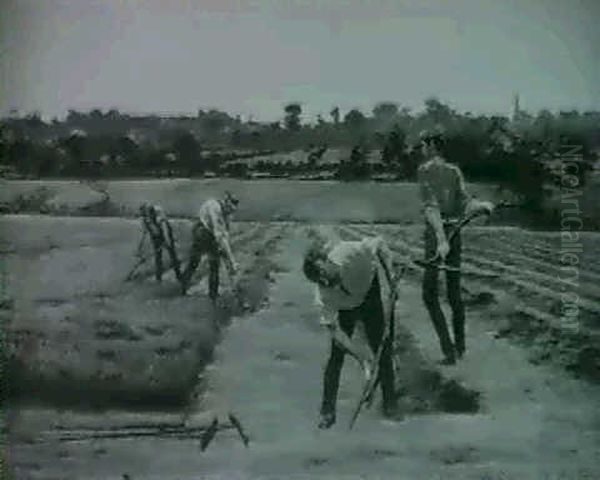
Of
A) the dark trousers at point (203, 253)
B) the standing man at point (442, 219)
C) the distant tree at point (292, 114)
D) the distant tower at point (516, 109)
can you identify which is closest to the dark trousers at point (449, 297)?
the standing man at point (442, 219)

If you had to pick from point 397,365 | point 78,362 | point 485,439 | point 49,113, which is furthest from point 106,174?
point 485,439

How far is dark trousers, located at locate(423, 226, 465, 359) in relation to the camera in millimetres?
2932

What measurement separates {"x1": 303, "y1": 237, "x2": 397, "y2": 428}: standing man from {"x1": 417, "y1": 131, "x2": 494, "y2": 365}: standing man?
0.43 ft

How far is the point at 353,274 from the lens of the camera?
2893 millimetres

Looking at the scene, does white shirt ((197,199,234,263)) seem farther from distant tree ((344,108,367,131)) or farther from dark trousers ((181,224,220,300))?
distant tree ((344,108,367,131))

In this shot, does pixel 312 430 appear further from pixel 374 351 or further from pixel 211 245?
pixel 211 245

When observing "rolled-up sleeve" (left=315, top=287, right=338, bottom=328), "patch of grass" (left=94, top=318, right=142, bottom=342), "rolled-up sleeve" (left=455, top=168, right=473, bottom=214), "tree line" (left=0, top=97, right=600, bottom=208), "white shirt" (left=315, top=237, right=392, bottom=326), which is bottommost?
"patch of grass" (left=94, top=318, right=142, bottom=342)

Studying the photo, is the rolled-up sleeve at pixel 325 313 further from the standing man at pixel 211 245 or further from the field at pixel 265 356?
the standing man at pixel 211 245

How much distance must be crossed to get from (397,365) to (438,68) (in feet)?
2.73

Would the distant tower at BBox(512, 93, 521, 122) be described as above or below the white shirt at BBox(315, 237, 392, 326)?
above

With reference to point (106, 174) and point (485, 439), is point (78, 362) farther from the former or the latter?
point (485, 439)

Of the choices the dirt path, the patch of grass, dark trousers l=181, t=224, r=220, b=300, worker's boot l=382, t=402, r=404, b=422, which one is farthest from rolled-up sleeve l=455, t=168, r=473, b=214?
the patch of grass

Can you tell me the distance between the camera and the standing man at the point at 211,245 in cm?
295

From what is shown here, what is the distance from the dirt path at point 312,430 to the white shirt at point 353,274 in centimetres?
5
